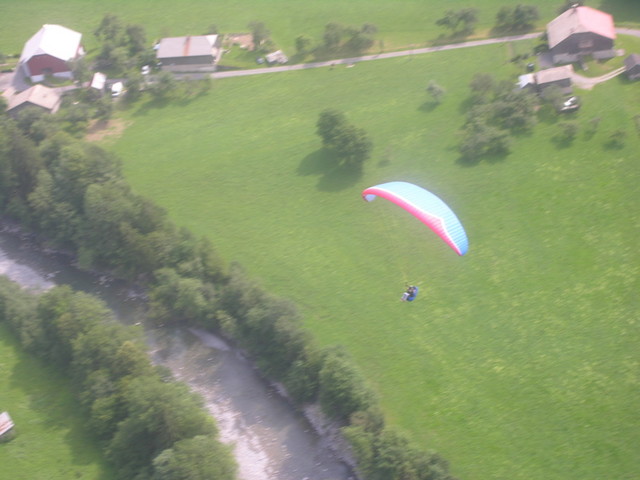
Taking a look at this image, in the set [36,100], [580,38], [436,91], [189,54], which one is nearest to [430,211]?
[436,91]

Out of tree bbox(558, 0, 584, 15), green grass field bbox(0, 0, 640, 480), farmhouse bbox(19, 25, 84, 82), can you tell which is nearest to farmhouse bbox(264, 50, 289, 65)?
→ green grass field bbox(0, 0, 640, 480)

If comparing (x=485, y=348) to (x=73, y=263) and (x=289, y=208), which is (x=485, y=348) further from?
(x=73, y=263)

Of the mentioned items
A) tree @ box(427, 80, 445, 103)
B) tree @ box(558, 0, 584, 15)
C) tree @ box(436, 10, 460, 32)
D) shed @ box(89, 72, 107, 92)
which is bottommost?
tree @ box(427, 80, 445, 103)

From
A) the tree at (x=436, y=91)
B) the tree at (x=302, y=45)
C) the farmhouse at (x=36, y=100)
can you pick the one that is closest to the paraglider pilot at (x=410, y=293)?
the tree at (x=436, y=91)

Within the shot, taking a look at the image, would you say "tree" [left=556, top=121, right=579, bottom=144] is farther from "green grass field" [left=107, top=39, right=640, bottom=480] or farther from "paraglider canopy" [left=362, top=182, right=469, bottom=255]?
"paraglider canopy" [left=362, top=182, right=469, bottom=255]

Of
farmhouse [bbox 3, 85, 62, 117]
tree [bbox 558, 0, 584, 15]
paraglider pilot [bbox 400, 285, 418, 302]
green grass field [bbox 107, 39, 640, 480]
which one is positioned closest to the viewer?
green grass field [bbox 107, 39, 640, 480]

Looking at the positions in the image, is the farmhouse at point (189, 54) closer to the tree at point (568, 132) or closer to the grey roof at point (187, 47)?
the grey roof at point (187, 47)
